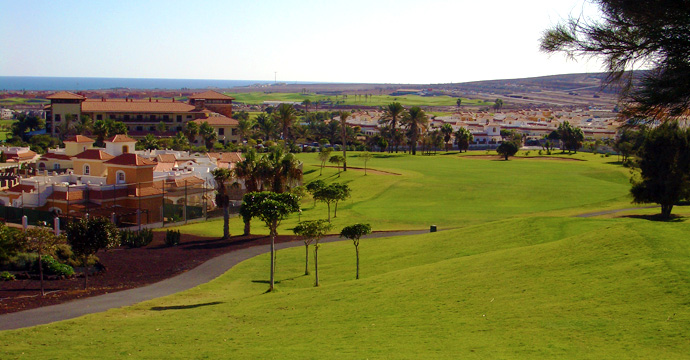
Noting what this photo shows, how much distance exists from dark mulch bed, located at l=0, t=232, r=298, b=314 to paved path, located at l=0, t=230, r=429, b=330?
702 mm

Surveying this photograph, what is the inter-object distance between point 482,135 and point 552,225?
11490cm

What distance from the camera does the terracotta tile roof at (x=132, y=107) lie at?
12150cm

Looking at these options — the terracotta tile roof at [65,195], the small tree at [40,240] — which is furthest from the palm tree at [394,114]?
the small tree at [40,240]

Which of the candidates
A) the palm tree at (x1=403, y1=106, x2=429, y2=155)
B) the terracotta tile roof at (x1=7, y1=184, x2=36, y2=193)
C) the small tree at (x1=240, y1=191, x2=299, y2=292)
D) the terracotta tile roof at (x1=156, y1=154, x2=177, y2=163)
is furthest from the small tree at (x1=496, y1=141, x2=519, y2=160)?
the small tree at (x1=240, y1=191, x2=299, y2=292)

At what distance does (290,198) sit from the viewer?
1160 inches

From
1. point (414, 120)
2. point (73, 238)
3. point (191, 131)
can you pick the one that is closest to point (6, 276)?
point (73, 238)

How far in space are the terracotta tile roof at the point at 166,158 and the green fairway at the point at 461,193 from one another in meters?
15.9

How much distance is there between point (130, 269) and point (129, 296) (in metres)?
6.79

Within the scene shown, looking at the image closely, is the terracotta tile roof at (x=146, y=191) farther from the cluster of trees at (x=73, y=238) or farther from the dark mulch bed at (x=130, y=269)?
the cluster of trees at (x=73, y=238)

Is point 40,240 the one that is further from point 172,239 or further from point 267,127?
point 267,127

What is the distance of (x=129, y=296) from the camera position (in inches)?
1027

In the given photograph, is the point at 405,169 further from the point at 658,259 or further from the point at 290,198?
the point at 658,259

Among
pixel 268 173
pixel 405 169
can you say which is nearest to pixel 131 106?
pixel 405 169

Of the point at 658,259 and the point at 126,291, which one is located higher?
the point at 658,259
